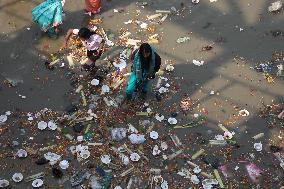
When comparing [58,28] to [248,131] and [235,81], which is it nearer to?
[235,81]

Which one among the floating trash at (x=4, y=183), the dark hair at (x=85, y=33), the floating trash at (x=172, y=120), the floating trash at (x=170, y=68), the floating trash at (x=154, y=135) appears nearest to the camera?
the floating trash at (x=4, y=183)

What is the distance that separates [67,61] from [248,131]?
4026 millimetres

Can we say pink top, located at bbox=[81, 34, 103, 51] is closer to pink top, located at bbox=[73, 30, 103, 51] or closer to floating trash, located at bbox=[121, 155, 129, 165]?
pink top, located at bbox=[73, 30, 103, 51]

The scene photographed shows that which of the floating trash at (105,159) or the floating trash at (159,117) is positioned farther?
the floating trash at (159,117)

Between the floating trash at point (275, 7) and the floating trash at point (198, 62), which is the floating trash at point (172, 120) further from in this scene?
the floating trash at point (275, 7)

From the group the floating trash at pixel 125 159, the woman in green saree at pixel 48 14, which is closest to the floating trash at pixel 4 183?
the floating trash at pixel 125 159

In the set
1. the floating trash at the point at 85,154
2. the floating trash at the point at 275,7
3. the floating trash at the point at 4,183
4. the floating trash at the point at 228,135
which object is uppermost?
the floating trash at the point at 275,7

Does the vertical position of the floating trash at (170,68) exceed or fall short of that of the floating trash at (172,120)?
it exceeds it

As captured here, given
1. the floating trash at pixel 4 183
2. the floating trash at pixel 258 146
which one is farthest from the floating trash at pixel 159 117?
the floating trash at pixel 4 183

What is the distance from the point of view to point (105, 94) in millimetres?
8914

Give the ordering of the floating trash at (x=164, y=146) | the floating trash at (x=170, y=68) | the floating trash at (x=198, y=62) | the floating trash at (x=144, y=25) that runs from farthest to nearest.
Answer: the floating trash at (x=144, y=25), the floating trash at (x=198, y=62), the floating trash at (x=170, y=68), the floating trash at (x=164, y=146)

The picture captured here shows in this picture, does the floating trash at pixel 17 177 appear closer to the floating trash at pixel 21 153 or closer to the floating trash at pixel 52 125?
the floating trash at pixel 21 153

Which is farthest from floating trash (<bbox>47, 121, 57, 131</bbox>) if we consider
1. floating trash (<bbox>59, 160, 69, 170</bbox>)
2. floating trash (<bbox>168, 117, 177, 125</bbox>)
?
floating trash (<bbox>168, 117, 177, 125</bbox>)

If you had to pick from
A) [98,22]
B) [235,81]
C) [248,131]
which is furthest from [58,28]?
[248,131]
